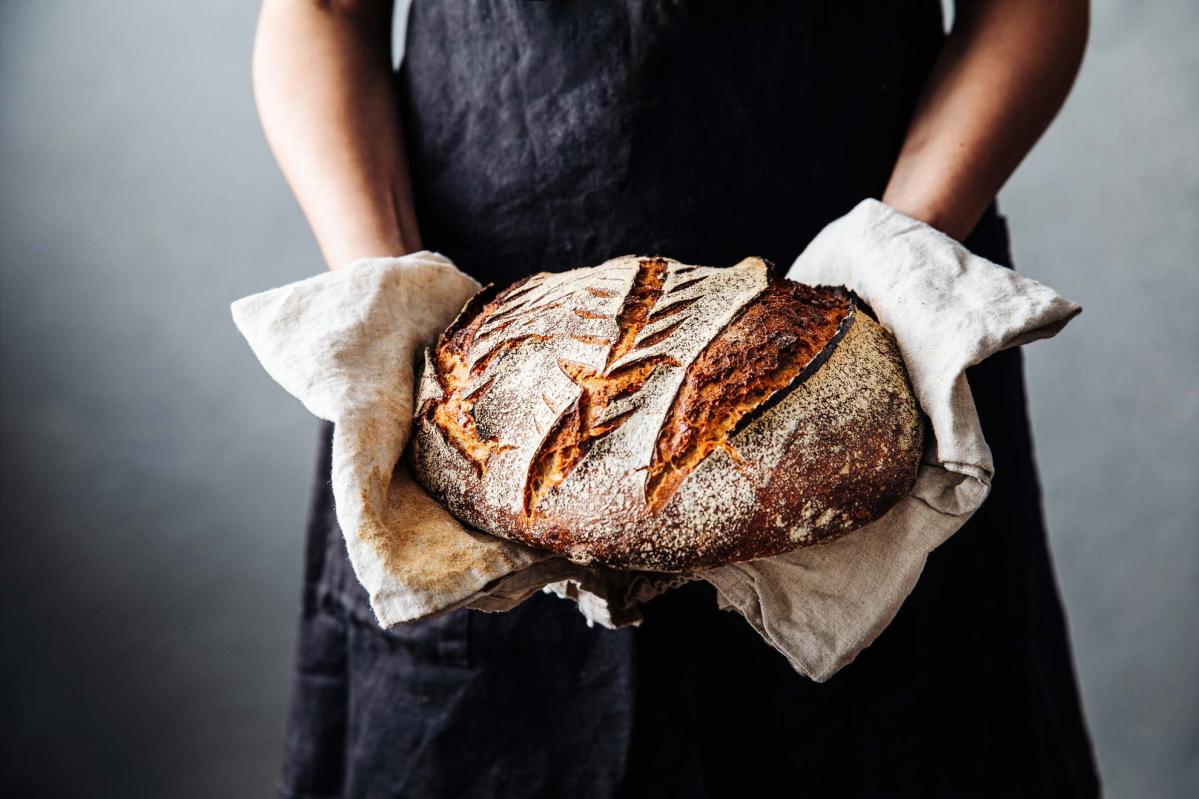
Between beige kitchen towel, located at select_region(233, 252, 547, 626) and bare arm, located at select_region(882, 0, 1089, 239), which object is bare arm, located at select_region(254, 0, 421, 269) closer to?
beige kitchen towel, located at select_region(233, 252, 547, 626)

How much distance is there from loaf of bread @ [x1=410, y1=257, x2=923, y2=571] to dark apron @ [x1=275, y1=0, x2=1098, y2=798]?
1.07 ft

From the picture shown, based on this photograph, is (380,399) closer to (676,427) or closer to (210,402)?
(676,427)

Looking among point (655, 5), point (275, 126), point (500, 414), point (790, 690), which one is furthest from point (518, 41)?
point (790, 690)

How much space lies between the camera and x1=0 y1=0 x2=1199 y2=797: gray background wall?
1.88 metres

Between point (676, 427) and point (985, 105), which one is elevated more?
point (985, 105)

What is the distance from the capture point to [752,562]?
79 cm

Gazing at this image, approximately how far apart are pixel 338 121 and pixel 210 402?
1104 mm

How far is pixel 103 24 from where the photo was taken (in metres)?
1.86

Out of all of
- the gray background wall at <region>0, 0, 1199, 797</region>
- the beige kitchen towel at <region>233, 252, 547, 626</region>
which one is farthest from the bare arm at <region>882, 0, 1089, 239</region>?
the gray background wall at <region>0, 0, 1199, 797</region>

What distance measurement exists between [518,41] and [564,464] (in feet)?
1.89

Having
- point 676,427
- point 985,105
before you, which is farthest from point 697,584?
point 985,105

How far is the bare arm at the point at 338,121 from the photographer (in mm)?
1049

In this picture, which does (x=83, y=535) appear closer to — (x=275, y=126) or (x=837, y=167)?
(x=275, y=126)

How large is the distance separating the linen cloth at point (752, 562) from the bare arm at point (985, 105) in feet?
0.42
